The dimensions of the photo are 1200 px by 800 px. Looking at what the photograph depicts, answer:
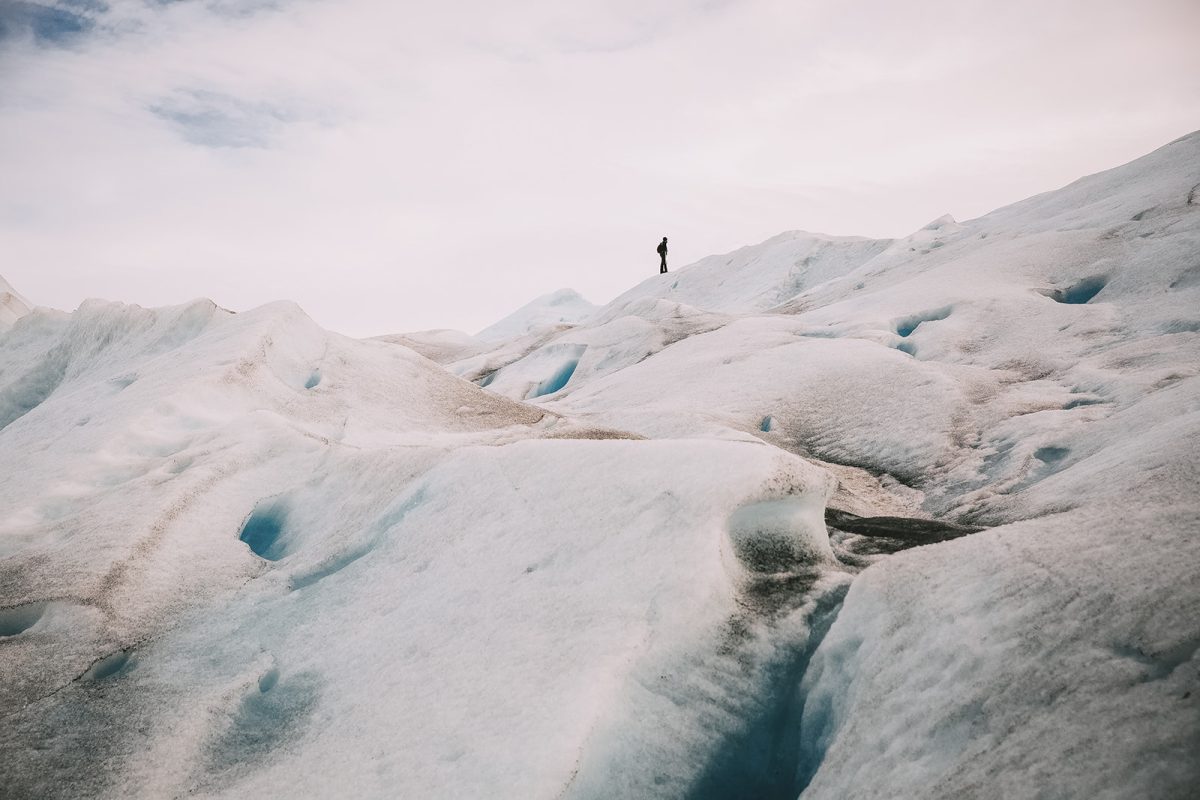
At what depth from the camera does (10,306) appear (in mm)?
21547

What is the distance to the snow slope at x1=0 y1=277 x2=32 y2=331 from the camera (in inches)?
805

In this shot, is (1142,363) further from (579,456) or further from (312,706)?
(312,706)

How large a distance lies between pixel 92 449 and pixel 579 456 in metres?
6.85

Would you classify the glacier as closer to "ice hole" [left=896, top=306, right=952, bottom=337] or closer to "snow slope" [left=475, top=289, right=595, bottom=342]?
"ice hole" [left=896, top=306, right=952, bottom=337]

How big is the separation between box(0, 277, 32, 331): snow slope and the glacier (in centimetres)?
1413

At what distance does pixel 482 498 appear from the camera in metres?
6.59

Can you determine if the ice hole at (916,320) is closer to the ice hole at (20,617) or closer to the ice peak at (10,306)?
the ice hole at (20,617)

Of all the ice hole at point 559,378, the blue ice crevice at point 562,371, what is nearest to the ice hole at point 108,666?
the blue ice crevice at point 562,371

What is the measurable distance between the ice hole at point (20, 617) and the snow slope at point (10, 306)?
1936 cm

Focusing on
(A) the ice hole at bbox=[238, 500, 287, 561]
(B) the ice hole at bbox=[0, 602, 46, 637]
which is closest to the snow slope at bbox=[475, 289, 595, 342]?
(A) the ice hole at bbox=[238, 500, 287, 561]

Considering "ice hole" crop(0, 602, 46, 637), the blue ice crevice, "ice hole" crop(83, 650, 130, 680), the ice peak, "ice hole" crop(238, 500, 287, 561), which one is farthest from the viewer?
the blue ice crevice

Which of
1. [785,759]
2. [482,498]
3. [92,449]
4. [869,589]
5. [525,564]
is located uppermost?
[92,449]

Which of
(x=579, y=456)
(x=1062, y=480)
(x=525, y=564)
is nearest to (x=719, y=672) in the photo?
(x=525, y=564)

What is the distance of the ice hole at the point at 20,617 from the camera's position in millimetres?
5812
